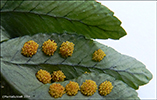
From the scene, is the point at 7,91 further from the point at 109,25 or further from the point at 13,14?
the point at 109,25

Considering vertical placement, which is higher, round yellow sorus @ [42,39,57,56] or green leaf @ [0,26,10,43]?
green leaf @ [0,26,10,43]

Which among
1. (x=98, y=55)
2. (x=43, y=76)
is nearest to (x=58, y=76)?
(x=43, y=76)

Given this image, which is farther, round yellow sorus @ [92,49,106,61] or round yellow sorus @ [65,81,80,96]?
round yellow sorus @ [92,49,106,61]

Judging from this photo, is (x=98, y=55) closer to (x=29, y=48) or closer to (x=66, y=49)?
(x=66, y=49)

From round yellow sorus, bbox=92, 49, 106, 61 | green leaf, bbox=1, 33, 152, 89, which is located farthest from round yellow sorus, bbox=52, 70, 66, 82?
round yellow sorus, bbox=92, 49, 106, 61

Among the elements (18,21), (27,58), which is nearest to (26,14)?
(18,21)

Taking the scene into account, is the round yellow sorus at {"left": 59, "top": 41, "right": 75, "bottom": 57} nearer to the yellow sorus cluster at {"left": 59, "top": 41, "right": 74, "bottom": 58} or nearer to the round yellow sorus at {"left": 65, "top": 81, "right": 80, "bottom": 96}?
the yellow sorus cluster at {"left": 59, "top": 41, "right": 74, "bottom": 58}

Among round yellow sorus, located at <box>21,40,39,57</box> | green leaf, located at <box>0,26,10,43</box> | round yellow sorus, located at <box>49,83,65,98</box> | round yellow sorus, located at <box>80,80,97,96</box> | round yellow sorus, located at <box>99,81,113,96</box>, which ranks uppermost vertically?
green leaf, located at <box>0,26,10,43</box>
